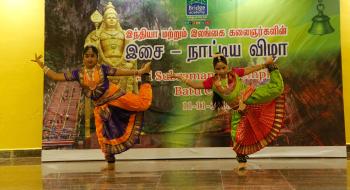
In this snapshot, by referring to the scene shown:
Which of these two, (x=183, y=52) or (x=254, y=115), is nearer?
(x=254, y=115)

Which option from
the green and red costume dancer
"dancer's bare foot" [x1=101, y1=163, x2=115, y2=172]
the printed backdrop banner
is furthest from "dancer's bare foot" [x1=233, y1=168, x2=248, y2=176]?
"dancer's bare foot" [x1=101, y1=163, x2=115, y2=172]

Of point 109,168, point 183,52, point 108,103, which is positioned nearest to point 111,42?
point 183,52

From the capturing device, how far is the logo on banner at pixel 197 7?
5547mm

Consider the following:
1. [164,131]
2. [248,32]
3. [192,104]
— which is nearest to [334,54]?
[248,32]

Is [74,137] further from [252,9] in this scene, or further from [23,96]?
[252,9]

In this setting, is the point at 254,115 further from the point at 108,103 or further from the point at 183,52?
the point at 108,103

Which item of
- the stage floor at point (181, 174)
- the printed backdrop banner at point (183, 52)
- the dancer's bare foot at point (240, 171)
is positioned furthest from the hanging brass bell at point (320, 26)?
the dancer's bare foot at point (240, 171)

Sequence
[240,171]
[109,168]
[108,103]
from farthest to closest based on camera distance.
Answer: [108,103] → [109,168] → [240,171]

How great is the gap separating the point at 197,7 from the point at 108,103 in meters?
1.81

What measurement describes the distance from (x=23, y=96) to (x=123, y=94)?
1.83m

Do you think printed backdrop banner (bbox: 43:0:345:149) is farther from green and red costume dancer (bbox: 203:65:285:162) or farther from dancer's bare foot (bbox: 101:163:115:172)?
green and red costume dancer (bbox: 203:65:285:162)

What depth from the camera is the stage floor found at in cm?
356

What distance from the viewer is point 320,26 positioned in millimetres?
5492

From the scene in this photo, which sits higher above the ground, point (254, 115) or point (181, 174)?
point (254, 115)
